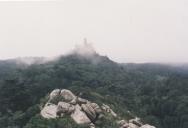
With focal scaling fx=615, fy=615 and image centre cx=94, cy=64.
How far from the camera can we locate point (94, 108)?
147m

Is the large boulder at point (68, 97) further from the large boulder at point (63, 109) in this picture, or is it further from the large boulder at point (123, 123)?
the large boulder at point (123, 123)

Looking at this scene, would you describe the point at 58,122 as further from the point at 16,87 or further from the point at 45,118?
the point at 16,87

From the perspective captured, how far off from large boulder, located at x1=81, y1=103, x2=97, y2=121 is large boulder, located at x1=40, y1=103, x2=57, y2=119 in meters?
6.99

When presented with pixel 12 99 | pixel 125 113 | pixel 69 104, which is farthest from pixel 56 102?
pixel 12 99

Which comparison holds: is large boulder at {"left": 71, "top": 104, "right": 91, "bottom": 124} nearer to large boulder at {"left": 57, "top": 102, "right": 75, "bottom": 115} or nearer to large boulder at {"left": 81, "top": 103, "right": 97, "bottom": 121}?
large boulder at {"left": 57, "top": 102, "right": 75, "bottom": 115}

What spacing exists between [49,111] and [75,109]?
606cm

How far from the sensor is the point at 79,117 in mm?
141500

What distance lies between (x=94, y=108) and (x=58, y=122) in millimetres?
12014

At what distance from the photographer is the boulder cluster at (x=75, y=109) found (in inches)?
5595

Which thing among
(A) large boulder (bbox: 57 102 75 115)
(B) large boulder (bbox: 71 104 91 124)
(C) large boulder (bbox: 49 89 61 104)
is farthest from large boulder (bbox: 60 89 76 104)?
(A) large boulder (bbox: 57 102 75 115)

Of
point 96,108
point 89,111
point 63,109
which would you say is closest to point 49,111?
point 63,109

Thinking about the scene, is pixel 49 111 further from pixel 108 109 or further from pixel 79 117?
pixel 108 109

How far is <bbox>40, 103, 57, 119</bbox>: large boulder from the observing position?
14175 cm

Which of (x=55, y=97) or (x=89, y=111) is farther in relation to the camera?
(x=55, y=97)
